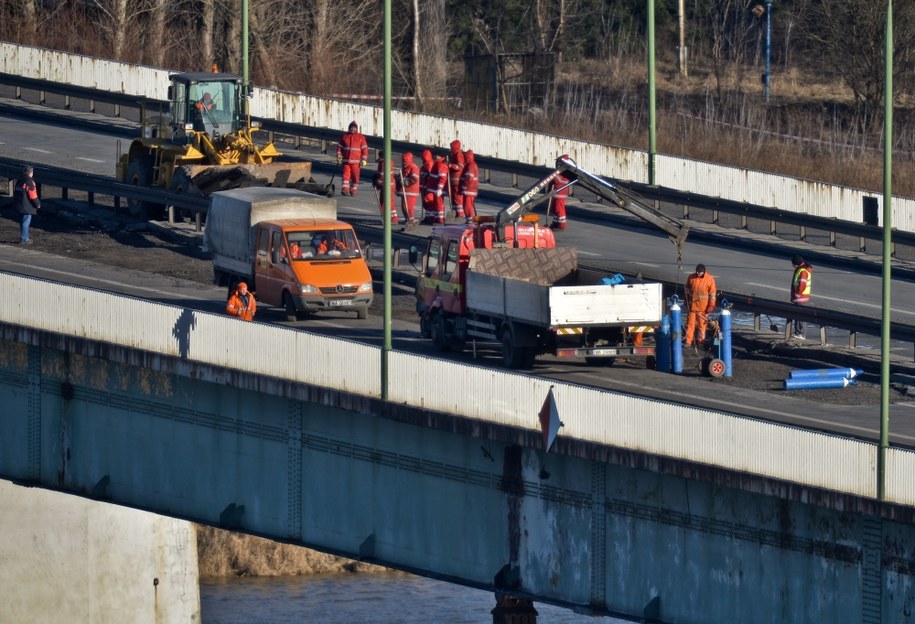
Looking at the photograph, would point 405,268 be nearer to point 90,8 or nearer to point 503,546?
point 503,546

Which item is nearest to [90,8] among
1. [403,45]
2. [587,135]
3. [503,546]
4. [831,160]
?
[403,45]

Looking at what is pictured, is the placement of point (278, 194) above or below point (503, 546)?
→ above

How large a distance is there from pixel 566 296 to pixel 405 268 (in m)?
10.3

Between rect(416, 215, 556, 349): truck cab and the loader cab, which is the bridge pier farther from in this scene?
the loader cab

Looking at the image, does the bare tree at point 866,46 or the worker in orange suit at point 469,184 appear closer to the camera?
the worker in orange suit at point 469,184

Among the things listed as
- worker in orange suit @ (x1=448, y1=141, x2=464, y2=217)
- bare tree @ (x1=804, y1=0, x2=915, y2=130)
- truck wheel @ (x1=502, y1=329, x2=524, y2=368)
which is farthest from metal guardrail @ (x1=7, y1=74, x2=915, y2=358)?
bare tree @ (x1=804, y1=0, x2=915, y2=130)

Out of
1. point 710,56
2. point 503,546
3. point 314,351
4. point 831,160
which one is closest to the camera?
point 503,546

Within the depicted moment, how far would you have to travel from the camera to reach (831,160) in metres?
49.8

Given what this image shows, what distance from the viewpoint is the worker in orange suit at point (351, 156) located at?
39688 mm

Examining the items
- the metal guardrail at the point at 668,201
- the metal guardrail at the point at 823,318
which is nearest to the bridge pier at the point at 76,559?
the metal guardrail at the point at 668,201

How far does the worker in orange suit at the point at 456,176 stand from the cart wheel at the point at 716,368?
481 inches

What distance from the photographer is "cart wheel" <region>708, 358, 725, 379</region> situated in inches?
1023

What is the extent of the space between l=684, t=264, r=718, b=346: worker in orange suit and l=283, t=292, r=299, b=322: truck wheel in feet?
21.2

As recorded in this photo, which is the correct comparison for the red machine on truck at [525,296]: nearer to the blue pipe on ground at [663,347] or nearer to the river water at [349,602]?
the blue pipe on ground at [663,347]
